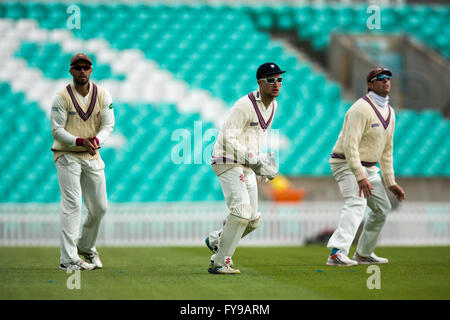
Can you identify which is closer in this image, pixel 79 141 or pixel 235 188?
pixel 235 188

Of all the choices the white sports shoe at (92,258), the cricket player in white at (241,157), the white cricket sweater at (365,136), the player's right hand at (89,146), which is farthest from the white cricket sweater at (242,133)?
the white sports shoe at (92,258)

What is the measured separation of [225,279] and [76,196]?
6.01 ft

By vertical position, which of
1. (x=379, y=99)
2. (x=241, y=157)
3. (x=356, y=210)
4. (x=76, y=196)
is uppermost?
(x=379, y=99)

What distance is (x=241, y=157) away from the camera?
650cm

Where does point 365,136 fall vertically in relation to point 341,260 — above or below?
above

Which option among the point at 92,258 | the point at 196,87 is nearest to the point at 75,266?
the point at 92,258

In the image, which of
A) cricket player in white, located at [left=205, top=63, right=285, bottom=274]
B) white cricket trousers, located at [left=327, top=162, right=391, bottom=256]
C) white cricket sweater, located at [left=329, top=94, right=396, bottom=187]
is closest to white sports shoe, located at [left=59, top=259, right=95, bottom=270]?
cricket player in white, located at [left=205, top=63, right=285, bottom=274]

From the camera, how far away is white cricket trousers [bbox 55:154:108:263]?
6.84 m

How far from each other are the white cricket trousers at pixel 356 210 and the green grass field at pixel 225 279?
34 centimetres

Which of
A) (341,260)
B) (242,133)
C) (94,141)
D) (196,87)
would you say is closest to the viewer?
(242,133)

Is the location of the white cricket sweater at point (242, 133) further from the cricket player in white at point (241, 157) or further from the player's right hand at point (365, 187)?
the player's right hand at point (365, 187)

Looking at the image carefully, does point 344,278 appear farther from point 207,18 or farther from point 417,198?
point 207,18

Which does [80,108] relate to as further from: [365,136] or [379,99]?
[379,99]
